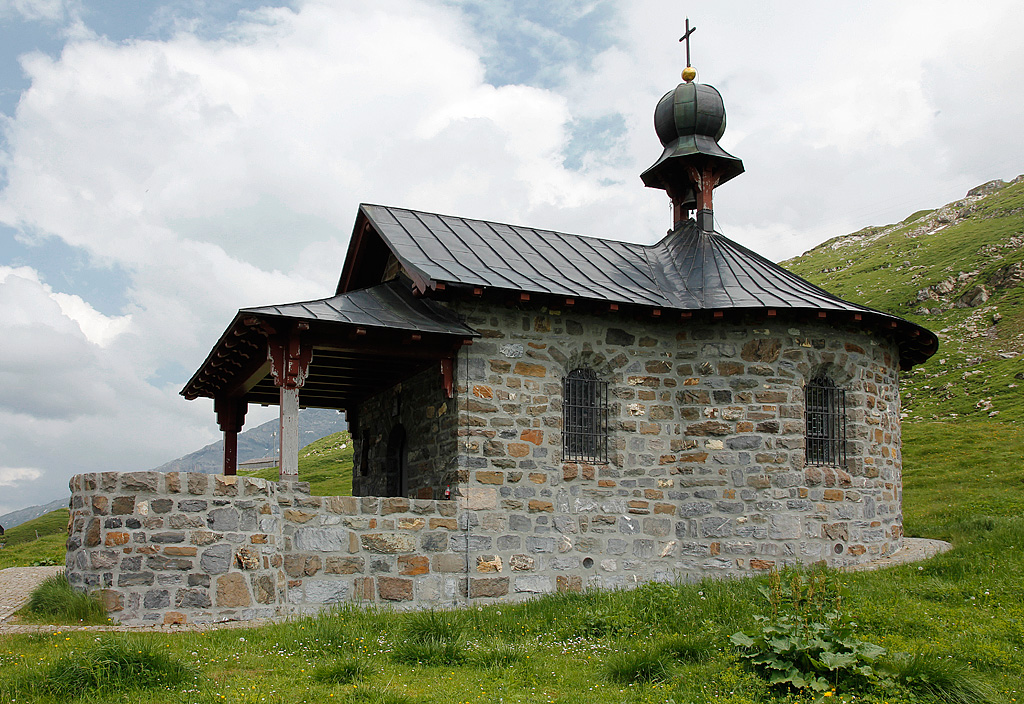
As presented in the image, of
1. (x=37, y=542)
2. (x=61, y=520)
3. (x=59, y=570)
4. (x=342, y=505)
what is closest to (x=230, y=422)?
(x=59, y=570)

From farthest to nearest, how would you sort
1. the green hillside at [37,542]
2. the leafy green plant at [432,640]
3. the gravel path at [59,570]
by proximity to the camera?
the green hillside at [37,542] → the gravel path at [59,570] → the leafy green plant at [432,640]

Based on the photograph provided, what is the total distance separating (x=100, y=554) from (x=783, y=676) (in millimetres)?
6702

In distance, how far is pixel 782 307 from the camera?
41.1 ft

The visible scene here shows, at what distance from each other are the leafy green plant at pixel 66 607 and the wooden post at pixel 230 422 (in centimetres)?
548

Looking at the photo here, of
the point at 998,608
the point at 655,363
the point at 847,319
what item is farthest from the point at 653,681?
the point at 847,319

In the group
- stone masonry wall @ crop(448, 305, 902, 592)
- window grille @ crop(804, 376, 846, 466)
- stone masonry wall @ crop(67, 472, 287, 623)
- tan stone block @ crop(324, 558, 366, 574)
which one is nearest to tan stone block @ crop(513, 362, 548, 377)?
stone masonry wall @ crop(448, 305, 902, 592)

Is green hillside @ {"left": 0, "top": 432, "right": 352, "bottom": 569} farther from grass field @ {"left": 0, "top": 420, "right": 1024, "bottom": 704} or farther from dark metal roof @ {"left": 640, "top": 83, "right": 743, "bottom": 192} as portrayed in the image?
dark metal roof @ {"left": 640, "top": 83, "right": 743, "bottom": 192}

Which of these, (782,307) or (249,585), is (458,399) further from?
(782,307)

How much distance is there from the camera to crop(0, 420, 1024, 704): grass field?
657cm

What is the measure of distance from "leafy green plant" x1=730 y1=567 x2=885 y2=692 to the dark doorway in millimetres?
7633

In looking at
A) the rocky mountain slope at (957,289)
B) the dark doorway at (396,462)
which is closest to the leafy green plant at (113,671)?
the dark doorway at (396,462)

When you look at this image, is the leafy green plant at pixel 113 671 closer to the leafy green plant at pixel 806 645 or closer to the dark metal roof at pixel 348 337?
the leafy green plant at pixel 806 645

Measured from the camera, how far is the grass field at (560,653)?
6566mm

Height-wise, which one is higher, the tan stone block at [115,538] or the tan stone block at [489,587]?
the tan stone block at [115,538]
